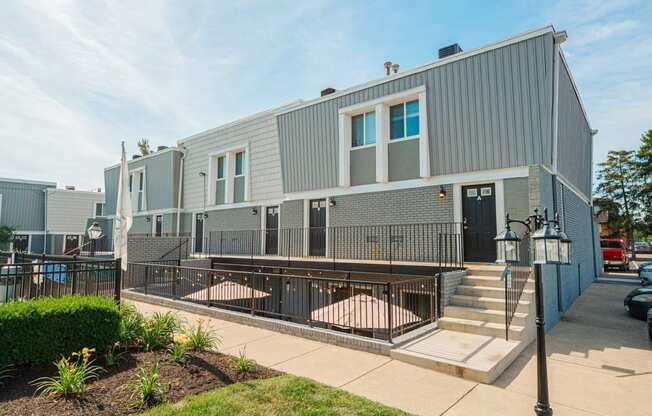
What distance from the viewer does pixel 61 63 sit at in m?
7.75

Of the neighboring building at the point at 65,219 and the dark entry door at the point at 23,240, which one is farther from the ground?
the neighboring building at the point at 65,219

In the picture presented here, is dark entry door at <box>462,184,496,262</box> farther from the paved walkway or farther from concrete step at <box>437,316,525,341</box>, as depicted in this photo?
concrete step at <box>437,316,525,341</box>

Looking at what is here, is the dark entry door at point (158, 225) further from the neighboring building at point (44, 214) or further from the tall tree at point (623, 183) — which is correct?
the tall tree at point (623, 183)

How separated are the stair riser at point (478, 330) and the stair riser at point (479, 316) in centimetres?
35

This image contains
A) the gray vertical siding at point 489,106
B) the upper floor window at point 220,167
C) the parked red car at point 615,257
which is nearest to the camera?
the gray vertical siding at point 489,106

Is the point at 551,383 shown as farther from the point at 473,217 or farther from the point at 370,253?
the point at 370,253

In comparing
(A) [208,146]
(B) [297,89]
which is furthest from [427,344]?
(A) [208,146]

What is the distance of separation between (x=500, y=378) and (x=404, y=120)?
27.3 feet

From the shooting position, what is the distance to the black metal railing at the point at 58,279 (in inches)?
247

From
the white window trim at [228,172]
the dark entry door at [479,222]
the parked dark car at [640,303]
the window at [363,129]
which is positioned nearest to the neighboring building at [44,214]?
the white window trim at [228,172]

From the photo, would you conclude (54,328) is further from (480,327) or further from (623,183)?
(623,183)

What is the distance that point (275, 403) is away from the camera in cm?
384

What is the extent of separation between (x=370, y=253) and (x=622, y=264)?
22.8 metres

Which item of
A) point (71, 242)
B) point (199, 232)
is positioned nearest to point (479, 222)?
point (199, 232)
